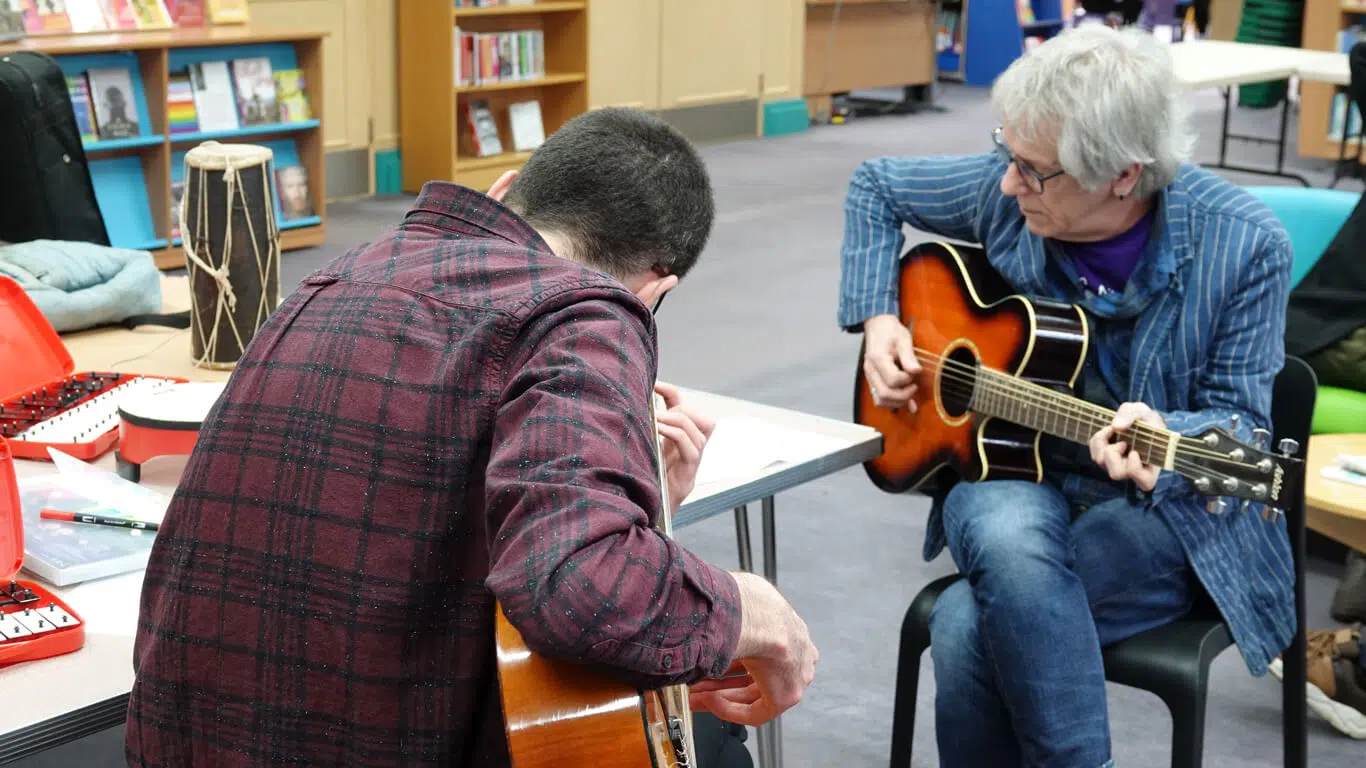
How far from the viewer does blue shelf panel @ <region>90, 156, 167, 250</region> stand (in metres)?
5.57

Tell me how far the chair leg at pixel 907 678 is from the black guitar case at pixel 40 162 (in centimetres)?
201

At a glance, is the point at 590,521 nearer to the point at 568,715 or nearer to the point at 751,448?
the point at 568,715

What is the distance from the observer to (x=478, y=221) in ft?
4.09

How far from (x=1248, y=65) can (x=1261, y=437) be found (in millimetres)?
4754

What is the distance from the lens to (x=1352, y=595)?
315cm

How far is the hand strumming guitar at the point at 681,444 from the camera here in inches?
55.9

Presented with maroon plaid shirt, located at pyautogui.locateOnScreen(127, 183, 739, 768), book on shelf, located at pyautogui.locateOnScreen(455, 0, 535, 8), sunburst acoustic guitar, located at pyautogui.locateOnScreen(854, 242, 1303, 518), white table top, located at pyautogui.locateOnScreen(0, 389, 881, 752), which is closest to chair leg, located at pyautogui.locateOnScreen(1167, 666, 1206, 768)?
sunburst acoustic guitar, located at pyautogui.locateOnScreen(854, 242, 1303, 518)

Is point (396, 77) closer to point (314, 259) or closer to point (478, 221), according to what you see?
point (314, 259)

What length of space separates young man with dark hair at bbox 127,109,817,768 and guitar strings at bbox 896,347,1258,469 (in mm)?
917

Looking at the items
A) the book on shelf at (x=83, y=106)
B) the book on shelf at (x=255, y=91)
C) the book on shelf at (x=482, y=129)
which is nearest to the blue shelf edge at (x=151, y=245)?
the book on shelf at (x=83, y=106)

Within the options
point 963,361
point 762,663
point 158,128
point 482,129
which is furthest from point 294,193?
point 762,663

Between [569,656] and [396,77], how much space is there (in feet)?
21.1

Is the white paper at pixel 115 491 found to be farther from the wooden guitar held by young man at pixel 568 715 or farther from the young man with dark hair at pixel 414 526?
the wooden guitar held by young man at pixel 568 715

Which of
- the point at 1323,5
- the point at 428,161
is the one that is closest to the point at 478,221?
the point at 428,161
